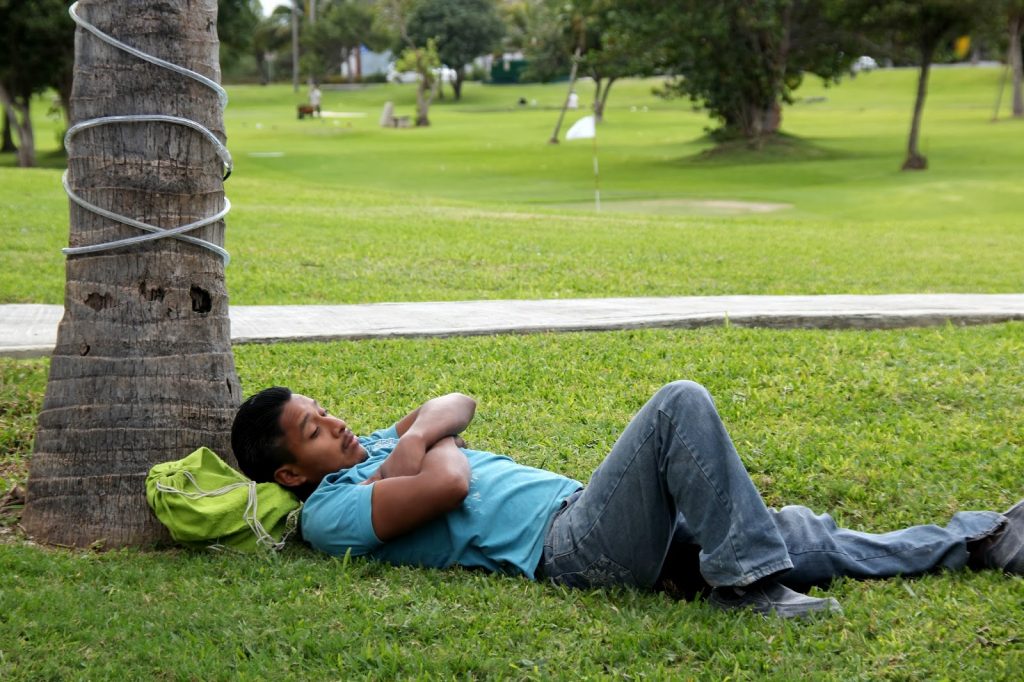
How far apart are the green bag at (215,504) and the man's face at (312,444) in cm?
11

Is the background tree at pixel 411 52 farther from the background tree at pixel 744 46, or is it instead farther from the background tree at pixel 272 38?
the background tree at pixel 744 46

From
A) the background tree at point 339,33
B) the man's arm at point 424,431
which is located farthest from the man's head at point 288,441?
the background tree at point 339,33

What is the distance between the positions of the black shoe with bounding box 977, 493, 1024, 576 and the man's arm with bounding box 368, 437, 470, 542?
1.78m

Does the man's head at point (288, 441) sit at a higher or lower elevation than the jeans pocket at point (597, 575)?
higher

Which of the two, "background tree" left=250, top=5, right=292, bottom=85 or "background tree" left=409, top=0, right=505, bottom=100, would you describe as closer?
"background tree" left=409, top=0, right=505, bottom=100

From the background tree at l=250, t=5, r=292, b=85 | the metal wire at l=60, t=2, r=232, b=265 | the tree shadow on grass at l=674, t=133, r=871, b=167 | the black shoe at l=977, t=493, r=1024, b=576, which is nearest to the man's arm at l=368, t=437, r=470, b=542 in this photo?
the metal wire at l=60, t=2, r=232, b=265

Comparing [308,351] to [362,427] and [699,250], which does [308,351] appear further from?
[699,250]

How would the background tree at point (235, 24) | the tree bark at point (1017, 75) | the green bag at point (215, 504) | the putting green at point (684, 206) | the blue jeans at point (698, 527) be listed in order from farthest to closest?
the tree bark at point (1017, 75) < the background tree at point (235, 24) < the putting green at point (684, 206) < the green bag at point (215, 504) < the blue jeans at point (698, 527)

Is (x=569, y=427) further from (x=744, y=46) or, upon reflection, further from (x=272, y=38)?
(x=272, y=38)

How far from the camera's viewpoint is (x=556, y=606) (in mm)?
3691

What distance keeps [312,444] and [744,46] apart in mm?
31467

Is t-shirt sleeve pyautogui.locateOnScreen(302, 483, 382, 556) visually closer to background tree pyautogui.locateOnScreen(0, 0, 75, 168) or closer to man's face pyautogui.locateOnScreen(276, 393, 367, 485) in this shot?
man's face pyautogui.locateOnScreen(276, 393, 367, 485)

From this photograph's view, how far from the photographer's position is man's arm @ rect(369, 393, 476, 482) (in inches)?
151

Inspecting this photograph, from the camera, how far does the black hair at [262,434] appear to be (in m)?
3.98
